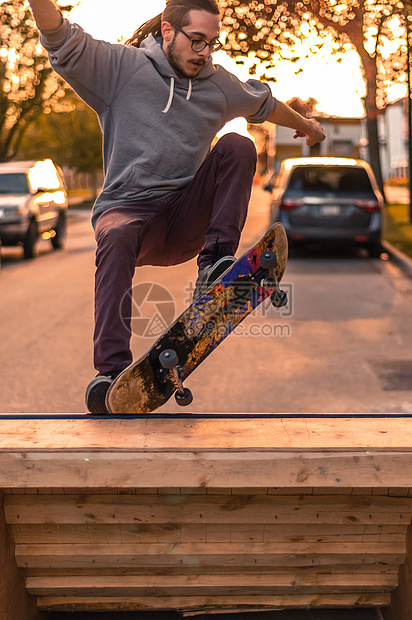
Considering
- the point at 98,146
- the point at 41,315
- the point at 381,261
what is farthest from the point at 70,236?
the point at 98,146

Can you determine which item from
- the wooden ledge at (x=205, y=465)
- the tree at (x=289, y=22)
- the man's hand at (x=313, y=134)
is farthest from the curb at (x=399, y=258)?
the wooden ledge at (x=205, y=465)

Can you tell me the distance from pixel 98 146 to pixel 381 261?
4835 cm

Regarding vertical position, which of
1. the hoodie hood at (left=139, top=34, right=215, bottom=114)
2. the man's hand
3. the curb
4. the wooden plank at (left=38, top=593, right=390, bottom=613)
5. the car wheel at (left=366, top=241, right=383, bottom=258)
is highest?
the hoodie hood at (left=139, top=34, right=215, bottom=114)

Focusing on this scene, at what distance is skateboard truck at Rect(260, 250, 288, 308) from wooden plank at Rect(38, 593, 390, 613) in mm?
1299

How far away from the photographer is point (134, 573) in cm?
320

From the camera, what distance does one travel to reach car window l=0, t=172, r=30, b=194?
16.9 metres

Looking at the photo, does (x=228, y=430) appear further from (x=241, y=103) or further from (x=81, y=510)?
(x=241, y=103)

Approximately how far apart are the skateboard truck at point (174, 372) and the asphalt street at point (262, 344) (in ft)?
8.77

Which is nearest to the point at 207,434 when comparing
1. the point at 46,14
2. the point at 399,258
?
the point at 46,14

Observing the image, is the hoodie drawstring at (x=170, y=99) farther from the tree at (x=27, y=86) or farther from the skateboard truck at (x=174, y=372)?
the tree at (x=27, y=86)

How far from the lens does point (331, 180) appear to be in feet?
49.1

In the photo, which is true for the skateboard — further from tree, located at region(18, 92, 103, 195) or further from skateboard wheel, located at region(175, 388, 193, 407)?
tree, located at region(18, 92, 103, 195)

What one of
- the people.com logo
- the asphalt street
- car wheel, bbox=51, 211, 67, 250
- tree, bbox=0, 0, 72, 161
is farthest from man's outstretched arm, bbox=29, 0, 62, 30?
tree, bbox=0, 0, 72, 161

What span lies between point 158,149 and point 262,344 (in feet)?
17.4
